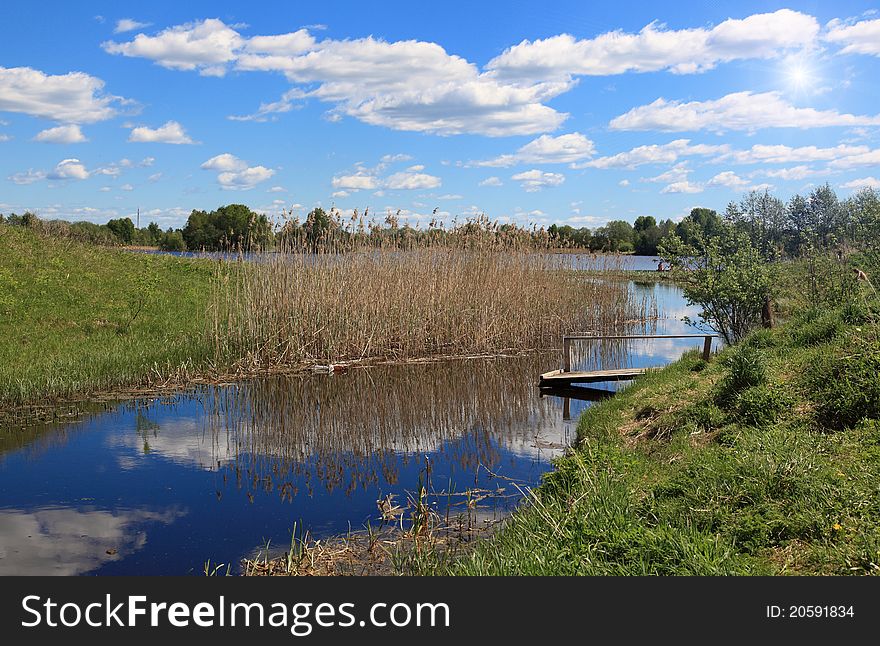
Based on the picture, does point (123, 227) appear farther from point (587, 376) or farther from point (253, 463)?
point (253, 463)

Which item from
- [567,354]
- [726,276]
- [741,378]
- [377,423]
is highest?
[726,276]

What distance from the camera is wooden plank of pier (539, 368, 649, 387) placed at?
1398 centimetres

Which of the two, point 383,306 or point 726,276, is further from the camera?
point 383,306

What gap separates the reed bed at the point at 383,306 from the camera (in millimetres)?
15148

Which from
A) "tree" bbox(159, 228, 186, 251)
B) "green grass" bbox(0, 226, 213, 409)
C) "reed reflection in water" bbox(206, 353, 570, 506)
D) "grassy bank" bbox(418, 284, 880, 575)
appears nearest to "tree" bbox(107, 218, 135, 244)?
"tree" bbox(159, 228, 186, 251)

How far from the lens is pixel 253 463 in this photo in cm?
958

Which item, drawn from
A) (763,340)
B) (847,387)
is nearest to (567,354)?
(763,340)

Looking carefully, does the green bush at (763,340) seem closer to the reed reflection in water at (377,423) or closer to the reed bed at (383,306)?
the reed reflection in water at (377,423)

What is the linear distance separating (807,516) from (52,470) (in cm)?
816

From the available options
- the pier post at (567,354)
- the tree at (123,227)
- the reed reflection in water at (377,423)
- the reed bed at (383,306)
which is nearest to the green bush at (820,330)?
the reed reflection in water at (377,423)

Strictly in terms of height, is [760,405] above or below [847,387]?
below

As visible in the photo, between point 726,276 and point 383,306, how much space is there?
691 centimetres

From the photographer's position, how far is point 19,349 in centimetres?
1420

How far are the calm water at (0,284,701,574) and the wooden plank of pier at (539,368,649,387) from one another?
424 millimetres
